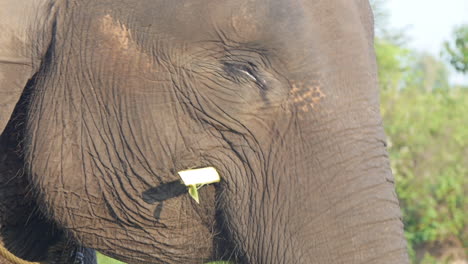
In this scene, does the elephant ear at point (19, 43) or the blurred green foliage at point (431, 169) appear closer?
the elephant ear at point (19, 43)

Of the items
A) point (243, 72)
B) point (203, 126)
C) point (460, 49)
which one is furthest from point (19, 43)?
point (460, 49)

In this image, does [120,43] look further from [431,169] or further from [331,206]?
[431,169]

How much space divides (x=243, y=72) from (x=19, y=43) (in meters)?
0.88

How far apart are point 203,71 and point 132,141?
0.38 m

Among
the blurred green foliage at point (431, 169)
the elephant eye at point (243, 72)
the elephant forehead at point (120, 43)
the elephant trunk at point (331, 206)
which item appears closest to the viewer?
the elephant trunk at point (331, 206)

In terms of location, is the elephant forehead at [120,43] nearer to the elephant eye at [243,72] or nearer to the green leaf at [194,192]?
the elephant eye at [243,72]

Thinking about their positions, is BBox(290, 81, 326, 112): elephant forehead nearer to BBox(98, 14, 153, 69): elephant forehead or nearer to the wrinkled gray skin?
the wrinkled gray skin

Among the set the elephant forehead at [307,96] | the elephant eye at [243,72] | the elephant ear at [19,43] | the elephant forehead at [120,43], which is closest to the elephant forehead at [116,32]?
the elephant forehead at [120,43]

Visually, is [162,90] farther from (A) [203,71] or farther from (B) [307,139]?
(B) [307,139]

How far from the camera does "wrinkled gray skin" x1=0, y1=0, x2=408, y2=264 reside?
292cm

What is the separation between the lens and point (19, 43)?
10.9ft

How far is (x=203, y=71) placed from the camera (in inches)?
125

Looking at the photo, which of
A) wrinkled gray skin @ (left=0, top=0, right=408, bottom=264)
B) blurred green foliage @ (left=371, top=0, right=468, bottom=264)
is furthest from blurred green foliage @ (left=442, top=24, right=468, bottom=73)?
wrinkled gray skin @ (left=0, top=0, right=408, bottom=264)

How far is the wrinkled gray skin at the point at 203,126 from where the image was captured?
2.92 meters
